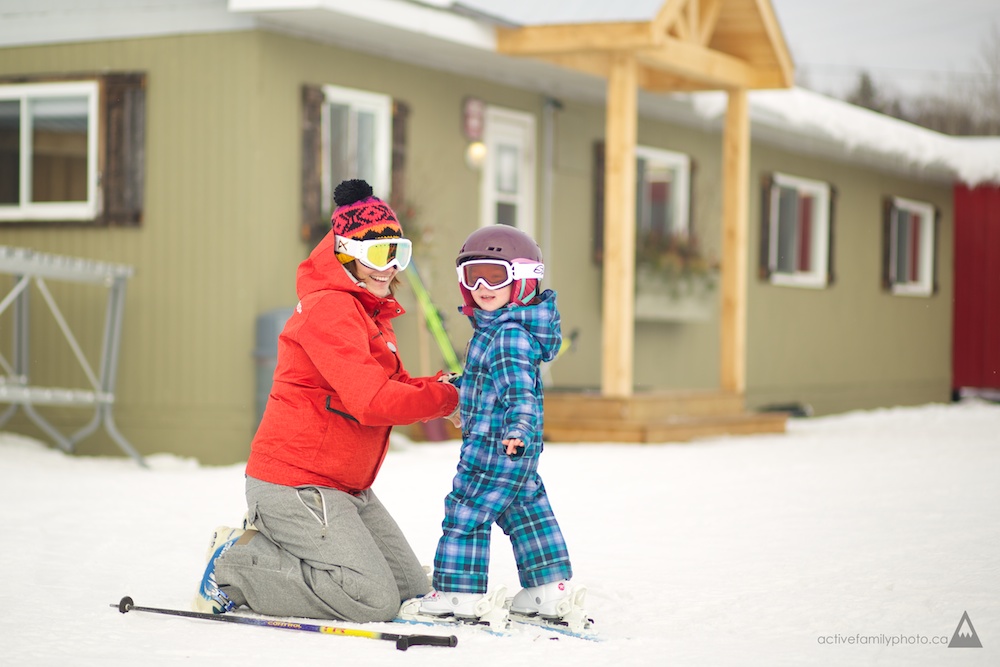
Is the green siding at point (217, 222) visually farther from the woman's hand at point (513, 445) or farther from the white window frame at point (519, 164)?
the woman's hand at point (513, 445)

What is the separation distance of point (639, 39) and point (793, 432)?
12.6 ft

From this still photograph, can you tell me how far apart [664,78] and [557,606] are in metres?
7.71

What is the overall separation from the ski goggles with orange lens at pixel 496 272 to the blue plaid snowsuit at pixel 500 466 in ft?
0.28

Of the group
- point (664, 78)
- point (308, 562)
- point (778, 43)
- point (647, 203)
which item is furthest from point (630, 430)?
point (308, 562)

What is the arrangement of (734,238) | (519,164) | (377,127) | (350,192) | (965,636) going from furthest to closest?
(519,164), (734,238), (377,127), (350,192), (965,636)

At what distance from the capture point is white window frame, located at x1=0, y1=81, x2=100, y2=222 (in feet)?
31.6

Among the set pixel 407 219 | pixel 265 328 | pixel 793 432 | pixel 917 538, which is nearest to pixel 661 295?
pixel 793 432

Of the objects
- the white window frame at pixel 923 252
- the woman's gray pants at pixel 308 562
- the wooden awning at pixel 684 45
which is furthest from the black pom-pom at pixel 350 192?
the white window frame at pixel 923 252

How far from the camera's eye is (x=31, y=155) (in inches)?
391

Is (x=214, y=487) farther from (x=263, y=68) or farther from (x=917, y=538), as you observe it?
(x=917, y=538)

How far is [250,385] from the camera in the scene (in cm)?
921

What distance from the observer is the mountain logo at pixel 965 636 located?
12.5ft

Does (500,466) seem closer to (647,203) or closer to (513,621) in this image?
(513,621)

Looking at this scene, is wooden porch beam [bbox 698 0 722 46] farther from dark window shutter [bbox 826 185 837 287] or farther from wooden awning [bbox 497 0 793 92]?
dark window shutter [bbox 826 185 837 287]
